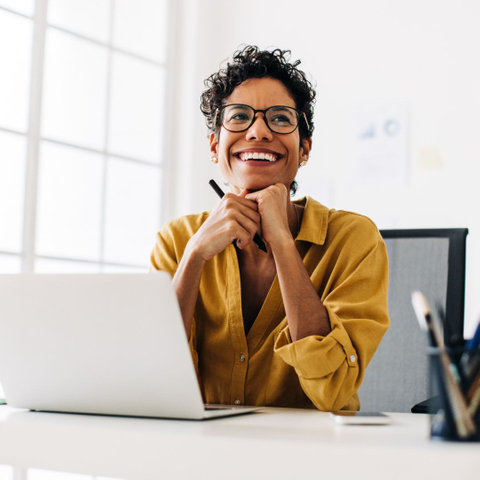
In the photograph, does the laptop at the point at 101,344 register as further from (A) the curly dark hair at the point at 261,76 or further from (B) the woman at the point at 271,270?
(A) the curly dark hair at the point at 261,76

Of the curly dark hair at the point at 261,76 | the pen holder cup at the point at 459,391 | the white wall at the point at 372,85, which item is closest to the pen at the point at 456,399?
the pen holder cup at the point at 459,391

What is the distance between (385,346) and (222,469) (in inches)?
40.6

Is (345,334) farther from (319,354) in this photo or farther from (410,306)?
(410,306)

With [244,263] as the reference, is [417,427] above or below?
below

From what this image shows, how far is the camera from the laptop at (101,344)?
0.75m

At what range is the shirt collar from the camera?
1384 millimetres

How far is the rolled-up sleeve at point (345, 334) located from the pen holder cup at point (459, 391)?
1.55ft

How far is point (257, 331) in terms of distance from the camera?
1351 millimetres

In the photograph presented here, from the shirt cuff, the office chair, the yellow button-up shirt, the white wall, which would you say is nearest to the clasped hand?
the yellow button-up shirt

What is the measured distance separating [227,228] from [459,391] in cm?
73

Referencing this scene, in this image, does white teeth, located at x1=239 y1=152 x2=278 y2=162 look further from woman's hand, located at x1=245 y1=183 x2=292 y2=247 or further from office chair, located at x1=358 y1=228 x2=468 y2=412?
office chair, located at x1=358 y1=228 x2=468 y2=412

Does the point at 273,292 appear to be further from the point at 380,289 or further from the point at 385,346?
the point at 385,346

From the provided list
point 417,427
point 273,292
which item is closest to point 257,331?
point 273,292

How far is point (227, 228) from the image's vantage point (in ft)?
4.16
